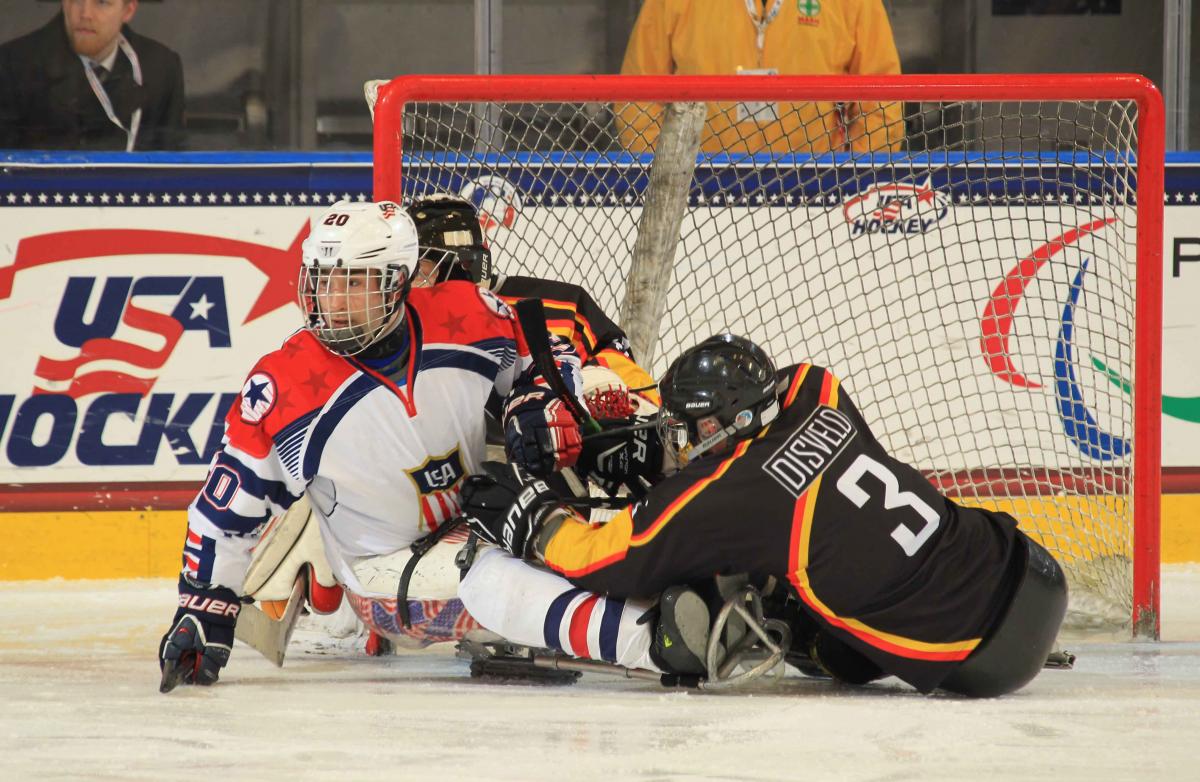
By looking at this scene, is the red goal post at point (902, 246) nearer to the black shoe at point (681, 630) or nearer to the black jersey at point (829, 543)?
the black jersey at point (829, 543)

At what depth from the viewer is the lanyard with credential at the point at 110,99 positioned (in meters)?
4.47

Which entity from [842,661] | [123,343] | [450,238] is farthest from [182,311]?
[842,661]

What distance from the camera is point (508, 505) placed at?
279cm

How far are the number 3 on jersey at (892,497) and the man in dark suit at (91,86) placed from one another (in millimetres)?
2641

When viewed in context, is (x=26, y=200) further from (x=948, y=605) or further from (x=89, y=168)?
(x=948, y=605)

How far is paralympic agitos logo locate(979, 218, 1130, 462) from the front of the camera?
418cm

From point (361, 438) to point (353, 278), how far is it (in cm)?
32

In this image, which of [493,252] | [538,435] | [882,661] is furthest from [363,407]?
[493,252]

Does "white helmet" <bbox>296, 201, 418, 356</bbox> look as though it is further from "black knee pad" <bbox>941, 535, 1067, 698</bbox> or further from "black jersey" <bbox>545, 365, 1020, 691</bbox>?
"black knee pad" <bbox>941, 535, 1067, 698</bbox>

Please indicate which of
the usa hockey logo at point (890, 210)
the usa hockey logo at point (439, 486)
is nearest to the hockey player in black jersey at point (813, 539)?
the usa hockey logo at point (439, 486)

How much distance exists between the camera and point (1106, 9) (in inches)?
185

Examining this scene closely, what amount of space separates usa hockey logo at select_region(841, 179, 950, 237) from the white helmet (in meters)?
1.89

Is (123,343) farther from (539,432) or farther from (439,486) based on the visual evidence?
(539,432)

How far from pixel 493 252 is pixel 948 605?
1981mm
